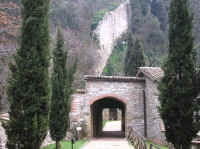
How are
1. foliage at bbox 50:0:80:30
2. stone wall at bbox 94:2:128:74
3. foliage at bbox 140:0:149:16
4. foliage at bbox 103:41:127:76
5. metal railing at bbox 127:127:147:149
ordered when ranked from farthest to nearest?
foliage at bbox 140:0:149:16, stone wall at bbox 94:2:128:74, foliage at bbox 103:41:127:76, foliage at bbox 50:0:80:30, metal railing at bbox 127:127:147:149

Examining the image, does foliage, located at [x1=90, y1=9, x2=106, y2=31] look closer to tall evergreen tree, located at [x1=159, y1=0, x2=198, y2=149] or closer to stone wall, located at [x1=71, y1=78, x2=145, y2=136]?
stone wall, located at [x1=71, y1=78, x2=145, y2=136]

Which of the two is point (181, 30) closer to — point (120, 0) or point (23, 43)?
point (23, 43)

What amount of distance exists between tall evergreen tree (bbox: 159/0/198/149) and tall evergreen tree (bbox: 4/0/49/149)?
4087 mm

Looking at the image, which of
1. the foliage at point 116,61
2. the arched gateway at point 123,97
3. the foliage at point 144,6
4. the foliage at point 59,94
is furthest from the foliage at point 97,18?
the foliage at point 59,94

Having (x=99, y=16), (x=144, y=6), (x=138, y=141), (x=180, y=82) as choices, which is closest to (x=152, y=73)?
(x=138, y=141)

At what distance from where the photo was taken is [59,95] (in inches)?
457

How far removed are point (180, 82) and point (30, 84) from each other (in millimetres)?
4849

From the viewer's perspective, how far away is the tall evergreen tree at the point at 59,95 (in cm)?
1137

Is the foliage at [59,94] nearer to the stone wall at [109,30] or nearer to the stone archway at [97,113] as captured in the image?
the stone archway at [97,113]

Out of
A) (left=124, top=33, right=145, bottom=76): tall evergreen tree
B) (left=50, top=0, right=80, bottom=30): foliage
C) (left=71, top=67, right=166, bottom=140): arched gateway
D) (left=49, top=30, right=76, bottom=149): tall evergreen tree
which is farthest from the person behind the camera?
(left=50, top=0, right=80, bottom=30): foliage

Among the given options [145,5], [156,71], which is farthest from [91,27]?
[156,71]

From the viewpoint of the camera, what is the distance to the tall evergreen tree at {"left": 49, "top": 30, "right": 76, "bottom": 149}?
1137 centimetres

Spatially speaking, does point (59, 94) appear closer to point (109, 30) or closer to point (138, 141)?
point (138, 141)

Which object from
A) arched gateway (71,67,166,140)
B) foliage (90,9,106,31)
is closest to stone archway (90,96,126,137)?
arched gateway (71,67,166,140)
